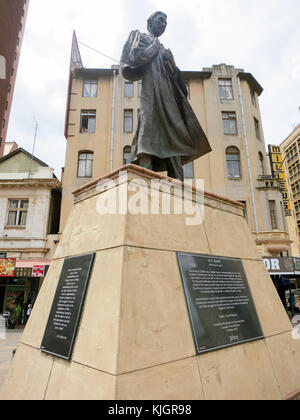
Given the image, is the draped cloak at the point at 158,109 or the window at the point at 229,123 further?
the window at the point at 229,123

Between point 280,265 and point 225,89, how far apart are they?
49.5 ft

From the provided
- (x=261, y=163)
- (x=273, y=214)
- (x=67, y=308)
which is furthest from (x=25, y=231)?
(x=261, y=163)

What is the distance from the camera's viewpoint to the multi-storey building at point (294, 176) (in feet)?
155

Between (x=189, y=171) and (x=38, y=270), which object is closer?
(x=38, y=270)

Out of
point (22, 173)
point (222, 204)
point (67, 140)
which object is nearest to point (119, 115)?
point (67, 140)

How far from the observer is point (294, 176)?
49562mm

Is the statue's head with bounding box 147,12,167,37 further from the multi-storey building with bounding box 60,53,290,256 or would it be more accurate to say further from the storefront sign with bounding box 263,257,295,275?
the multi-storey building with bounding box 60,53,290,256

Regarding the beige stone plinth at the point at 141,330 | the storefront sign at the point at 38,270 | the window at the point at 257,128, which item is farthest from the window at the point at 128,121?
the beige stone plinth at the point at 141,330

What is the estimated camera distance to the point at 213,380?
2232 millimetres

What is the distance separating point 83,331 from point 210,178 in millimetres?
18003

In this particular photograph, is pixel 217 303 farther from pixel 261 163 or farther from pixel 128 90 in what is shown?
pixel 128 90

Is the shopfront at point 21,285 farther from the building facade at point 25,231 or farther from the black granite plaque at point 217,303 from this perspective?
the black granite plaque at point 217,303

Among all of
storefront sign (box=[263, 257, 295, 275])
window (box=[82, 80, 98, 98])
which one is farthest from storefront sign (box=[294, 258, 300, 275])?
window (box=[82, 80, 98, 98])

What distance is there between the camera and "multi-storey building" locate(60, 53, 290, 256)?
1850 cm
